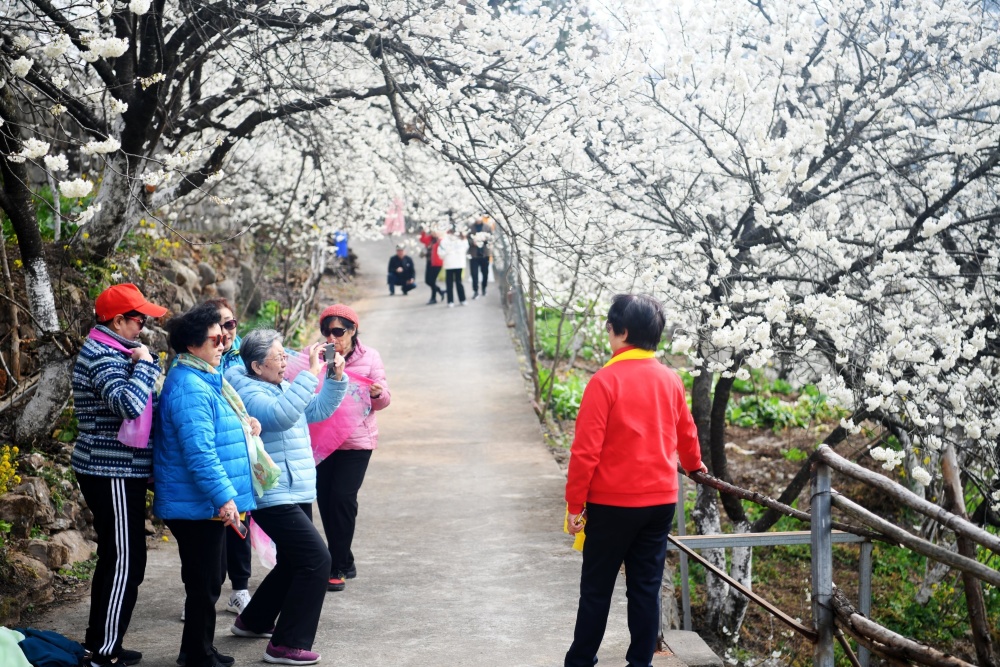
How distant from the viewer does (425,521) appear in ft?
26.2

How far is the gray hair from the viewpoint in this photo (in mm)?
4672

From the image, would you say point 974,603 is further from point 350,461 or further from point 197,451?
point 197,451

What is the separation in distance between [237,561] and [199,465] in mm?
1555

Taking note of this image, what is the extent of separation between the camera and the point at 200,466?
4.09 meters

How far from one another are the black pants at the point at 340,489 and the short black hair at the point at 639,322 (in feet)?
7.34

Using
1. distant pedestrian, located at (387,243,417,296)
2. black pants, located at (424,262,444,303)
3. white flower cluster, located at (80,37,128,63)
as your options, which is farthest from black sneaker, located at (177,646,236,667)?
distant pedestrian, located at (387,243,417,296)

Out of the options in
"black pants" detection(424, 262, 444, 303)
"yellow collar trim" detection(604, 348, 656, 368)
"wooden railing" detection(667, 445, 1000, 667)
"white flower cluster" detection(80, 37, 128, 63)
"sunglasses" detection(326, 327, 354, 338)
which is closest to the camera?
"wooden railing" detection(667, 445, 1000, 667)

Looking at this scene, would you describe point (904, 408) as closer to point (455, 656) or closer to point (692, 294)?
point (692, 294)

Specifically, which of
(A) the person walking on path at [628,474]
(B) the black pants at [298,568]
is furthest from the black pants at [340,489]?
(A) the person walking on path at [628,474]

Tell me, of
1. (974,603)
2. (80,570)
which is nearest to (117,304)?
(80,570)

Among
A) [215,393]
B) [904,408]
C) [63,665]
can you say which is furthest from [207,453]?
[904,408]

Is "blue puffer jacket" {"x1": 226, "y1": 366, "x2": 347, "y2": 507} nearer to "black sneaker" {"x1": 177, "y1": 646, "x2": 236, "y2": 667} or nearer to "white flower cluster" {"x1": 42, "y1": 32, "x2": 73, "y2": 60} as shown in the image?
"black sneaker" {"x1": 177, "y1": 646, "x2": 236, "y2": 667}

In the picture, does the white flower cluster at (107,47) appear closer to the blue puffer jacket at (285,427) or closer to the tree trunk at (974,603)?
the blue puffer jacket at (285,427)

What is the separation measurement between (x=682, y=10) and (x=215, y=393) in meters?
6.12
